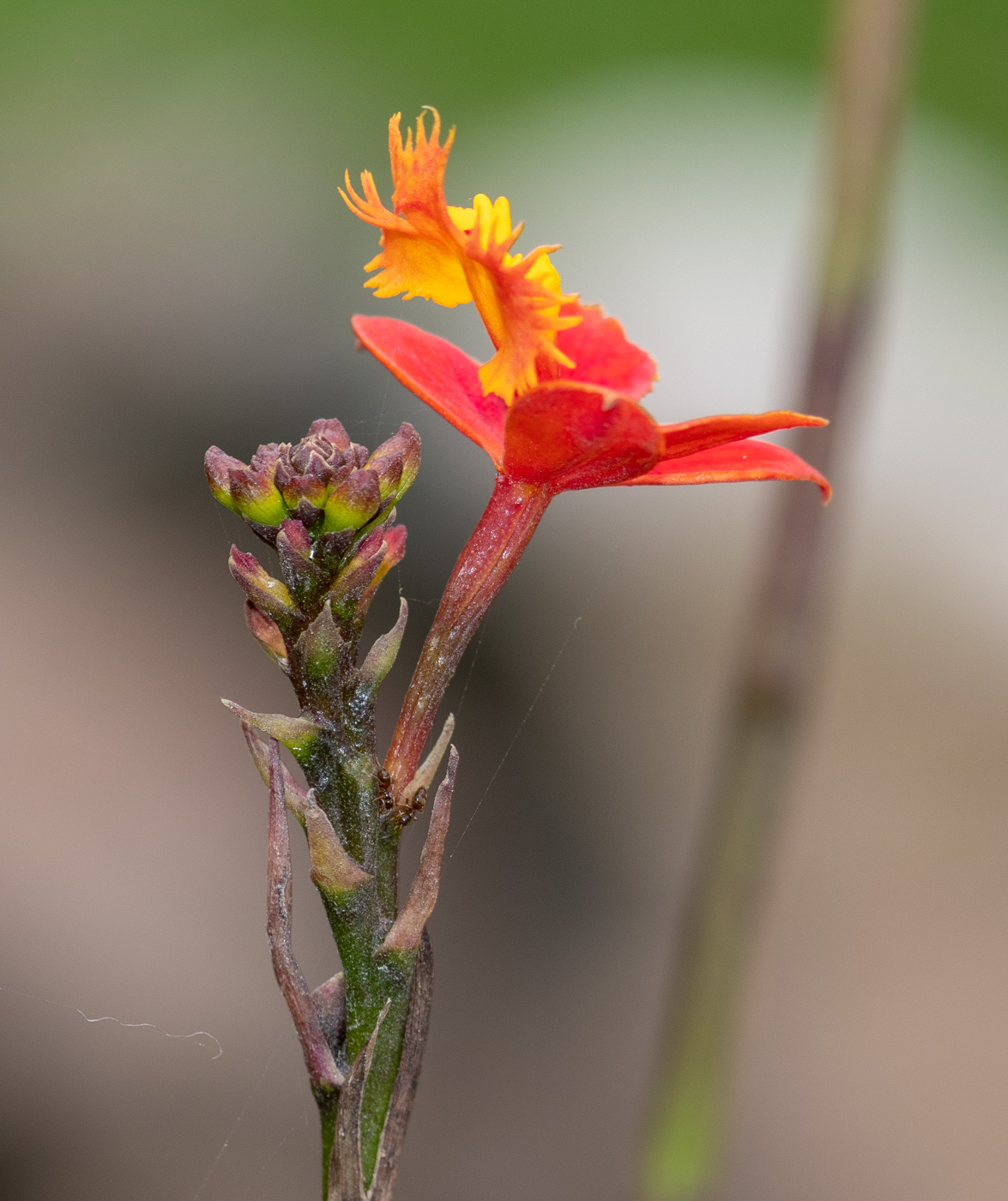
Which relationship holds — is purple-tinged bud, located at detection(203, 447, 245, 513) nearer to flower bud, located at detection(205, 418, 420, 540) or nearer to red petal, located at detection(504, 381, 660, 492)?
flower bud, located at detection(205, 418, 420, 540)

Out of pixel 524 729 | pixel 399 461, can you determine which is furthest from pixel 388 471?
pixel 524 729

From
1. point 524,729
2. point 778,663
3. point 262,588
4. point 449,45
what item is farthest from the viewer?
point 449,45

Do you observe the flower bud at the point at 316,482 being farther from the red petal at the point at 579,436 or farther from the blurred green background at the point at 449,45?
the blurred green background at the point at 449,45

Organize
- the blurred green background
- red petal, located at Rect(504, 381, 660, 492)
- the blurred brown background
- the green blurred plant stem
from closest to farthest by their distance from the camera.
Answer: red petal, located at Rect(504, 381, 660, 492) < the green blurred plant stem < the blurred brown background < the blurred green background

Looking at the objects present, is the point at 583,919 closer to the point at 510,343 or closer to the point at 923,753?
the point at 923,753

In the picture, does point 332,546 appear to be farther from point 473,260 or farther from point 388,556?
point 473,260

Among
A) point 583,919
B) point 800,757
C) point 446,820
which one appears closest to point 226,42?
point 583,919

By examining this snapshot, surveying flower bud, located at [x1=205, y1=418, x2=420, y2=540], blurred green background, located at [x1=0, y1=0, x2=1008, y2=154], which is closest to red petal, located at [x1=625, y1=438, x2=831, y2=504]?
flower bud, located at [x1=205, y1=418, x2=420, y2=540]
